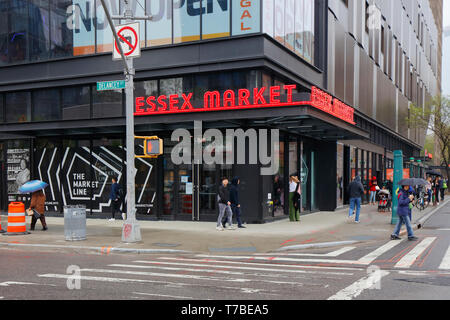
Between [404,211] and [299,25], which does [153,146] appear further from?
[299,25]

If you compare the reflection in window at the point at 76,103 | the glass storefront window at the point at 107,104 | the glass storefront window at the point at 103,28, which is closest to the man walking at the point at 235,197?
the glass storefront window at the point at 107,104

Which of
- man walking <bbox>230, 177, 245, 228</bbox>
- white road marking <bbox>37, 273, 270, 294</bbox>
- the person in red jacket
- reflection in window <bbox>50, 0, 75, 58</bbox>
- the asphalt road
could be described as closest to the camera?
the asphalt road

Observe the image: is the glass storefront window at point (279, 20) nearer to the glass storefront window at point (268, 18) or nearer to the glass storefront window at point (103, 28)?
the glass storefront window at point (268, 18)

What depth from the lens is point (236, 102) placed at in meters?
17.8

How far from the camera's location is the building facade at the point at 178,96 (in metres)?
19.0

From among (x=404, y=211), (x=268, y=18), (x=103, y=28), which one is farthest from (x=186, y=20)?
(x=404, y=211)

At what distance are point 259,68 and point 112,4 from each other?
8355 mm

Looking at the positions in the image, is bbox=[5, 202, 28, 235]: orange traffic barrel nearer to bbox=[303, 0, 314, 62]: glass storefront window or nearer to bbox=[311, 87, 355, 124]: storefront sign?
bbox=[311, 87, 355, 124]: storefront sign

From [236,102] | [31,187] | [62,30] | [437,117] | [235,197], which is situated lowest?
[235,197]

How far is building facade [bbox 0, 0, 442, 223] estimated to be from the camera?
19047 millimetres

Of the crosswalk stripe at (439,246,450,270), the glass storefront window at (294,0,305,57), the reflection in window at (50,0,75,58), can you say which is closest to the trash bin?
the crosswalk stripe at (439,246,450,270)

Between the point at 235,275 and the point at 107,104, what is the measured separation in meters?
14.8

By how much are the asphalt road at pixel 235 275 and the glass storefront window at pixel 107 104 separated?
9685 millimetres

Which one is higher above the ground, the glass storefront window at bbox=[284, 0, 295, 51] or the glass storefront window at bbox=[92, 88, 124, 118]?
the glass storefront window at bbox=[284, 0, 295, 51]
